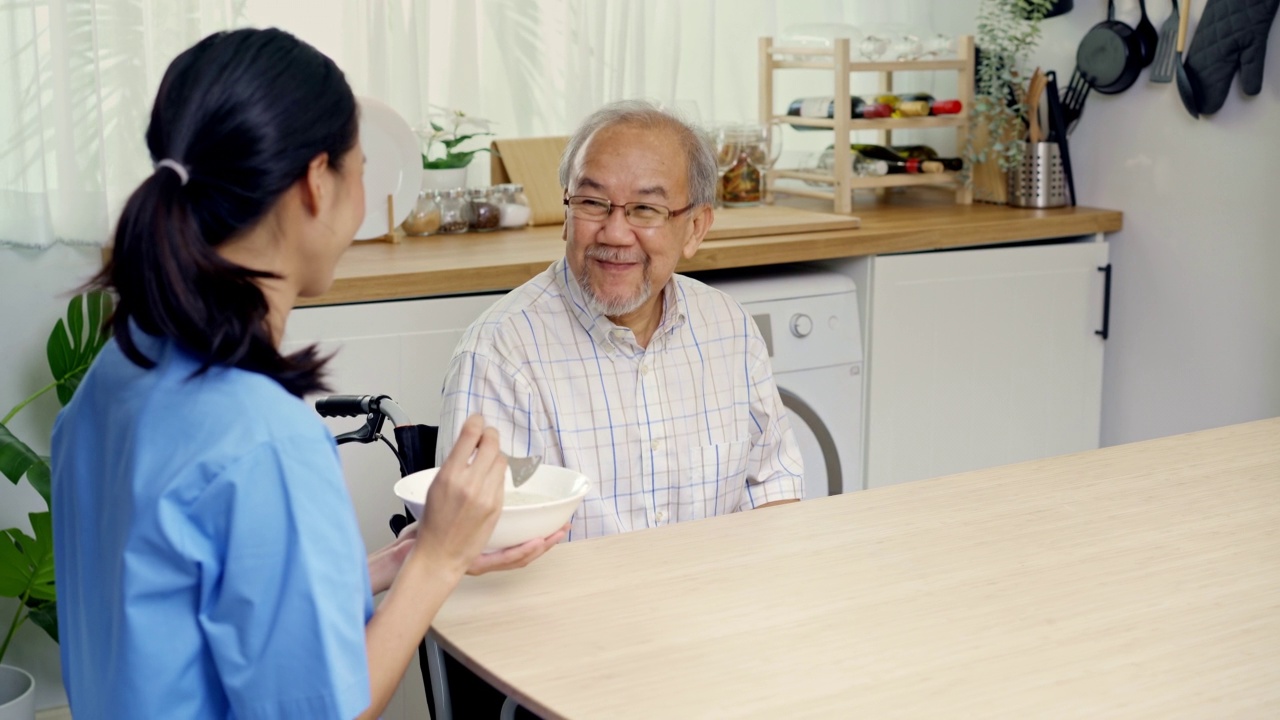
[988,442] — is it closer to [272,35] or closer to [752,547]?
[752,547]

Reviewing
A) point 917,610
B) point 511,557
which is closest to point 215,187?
point 511,557

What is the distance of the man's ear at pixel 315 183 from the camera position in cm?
101

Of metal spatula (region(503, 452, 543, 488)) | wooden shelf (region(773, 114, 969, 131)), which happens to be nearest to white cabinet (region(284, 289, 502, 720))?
metal spatula (region(503, 452, 543, 488))

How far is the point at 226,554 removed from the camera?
3.08 ft

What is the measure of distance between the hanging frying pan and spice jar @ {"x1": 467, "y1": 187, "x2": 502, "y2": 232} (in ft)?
4.93

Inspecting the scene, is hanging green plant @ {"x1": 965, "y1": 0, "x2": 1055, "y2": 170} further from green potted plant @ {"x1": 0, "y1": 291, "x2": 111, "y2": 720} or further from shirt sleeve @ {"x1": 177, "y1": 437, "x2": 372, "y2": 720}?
shirt sleeve @ {"x1": 177, "y1": 437, "x2": 372, "y2": 720}

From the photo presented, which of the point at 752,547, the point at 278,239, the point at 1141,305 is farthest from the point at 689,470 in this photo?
the point at 1141,305

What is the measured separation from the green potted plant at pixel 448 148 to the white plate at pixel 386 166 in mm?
133

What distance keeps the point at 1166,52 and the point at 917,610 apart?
225 cm

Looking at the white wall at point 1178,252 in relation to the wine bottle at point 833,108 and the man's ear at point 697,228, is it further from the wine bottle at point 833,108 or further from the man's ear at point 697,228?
the man's ear at point 697,228

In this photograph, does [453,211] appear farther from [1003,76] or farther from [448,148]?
[1003,76]

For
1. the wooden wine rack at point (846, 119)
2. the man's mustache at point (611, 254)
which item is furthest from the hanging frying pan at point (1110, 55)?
the man's mustache at point (611, 254)

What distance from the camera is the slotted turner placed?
10.1 ft

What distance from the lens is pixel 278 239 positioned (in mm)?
1021
